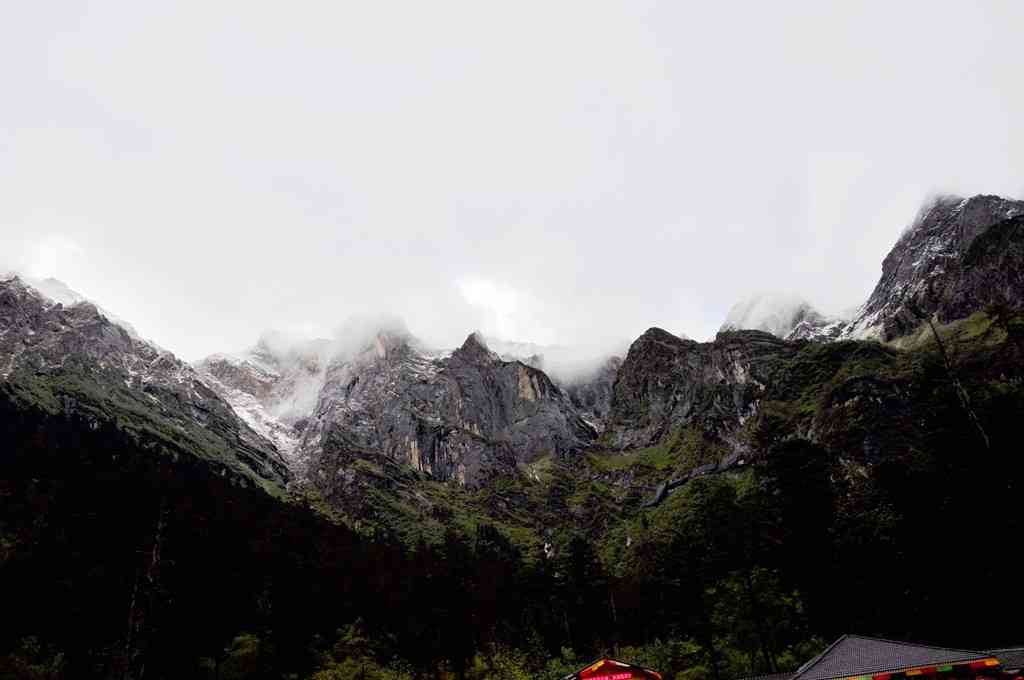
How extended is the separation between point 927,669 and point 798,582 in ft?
178

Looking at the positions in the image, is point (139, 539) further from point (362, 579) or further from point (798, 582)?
point (798, 582)

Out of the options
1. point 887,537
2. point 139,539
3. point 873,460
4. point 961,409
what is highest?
point 873,460

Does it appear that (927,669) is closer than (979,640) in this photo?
Yes

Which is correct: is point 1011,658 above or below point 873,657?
below

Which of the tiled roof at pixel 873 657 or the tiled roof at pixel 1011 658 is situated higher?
the tiled roof at pixel 873 657

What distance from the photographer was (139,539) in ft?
272

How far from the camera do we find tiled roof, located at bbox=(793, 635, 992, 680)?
34.4m

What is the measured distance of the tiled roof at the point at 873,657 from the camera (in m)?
34.4

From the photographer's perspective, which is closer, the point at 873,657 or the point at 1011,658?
the point at 1011,658

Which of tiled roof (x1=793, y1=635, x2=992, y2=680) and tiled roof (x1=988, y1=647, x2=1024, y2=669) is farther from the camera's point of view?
tiled roof (x1=988, y1=647, x2=1024, y2=669)

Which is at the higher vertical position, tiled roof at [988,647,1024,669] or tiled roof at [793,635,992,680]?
tiled roof at [793,635,992,680]

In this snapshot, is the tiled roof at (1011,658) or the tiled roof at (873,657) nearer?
the tiled roof at (873,657)

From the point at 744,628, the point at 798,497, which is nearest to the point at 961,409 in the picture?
the point at 798,497

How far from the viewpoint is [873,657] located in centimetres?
3797
